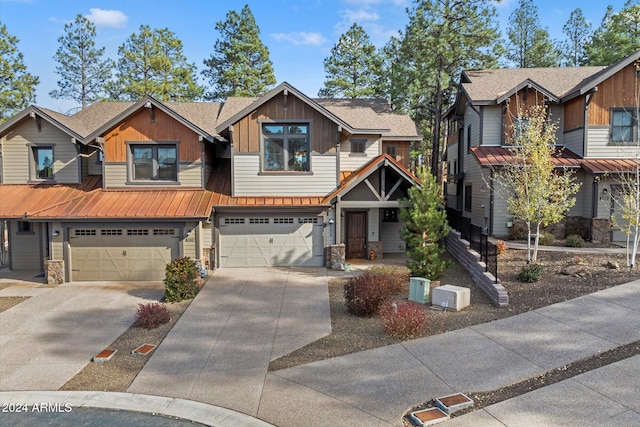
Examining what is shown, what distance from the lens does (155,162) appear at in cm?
1672

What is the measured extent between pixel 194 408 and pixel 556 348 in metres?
6.97

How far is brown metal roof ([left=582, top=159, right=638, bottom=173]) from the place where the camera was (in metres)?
17.0

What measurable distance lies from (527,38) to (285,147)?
33.0 metres

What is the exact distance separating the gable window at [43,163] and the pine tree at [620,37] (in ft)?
119

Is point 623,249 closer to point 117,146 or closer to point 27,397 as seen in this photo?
point 27,397

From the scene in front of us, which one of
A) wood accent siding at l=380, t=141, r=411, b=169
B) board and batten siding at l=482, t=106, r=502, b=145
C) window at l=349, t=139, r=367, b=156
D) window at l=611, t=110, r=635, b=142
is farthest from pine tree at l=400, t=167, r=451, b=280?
window at l=611, t=110, r=635, b=142

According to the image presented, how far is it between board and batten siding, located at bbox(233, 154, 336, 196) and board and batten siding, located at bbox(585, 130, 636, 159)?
38.3 ft

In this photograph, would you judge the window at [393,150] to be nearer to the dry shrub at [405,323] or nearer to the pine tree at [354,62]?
the dry shrub at [405,323]

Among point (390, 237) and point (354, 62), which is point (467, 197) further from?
point (354, 62)

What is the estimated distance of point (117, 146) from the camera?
16.4m

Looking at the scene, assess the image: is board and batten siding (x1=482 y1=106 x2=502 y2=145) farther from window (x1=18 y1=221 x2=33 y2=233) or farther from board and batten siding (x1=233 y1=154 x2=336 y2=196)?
window (x1=18 y1=221 x2=33 y2=233)

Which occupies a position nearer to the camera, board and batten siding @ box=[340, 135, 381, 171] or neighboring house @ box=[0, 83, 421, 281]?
neighboring house @ box=[0, 83, 421, 281]

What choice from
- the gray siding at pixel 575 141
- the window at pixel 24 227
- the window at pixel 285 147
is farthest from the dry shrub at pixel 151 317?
the gray siding at pixel 575 141

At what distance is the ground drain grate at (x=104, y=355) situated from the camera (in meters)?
8.54
